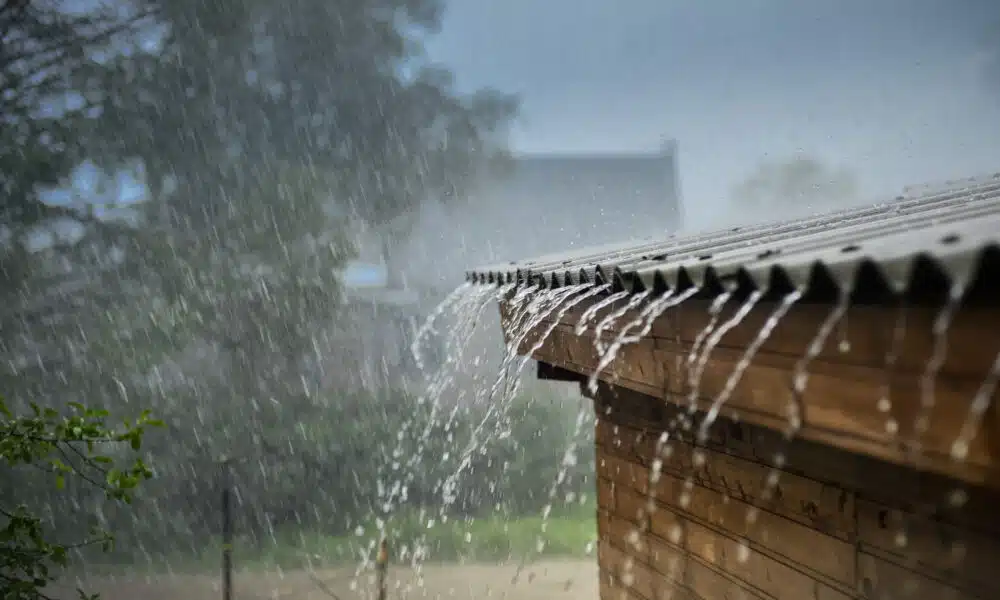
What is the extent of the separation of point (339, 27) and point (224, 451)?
9896 millimetres

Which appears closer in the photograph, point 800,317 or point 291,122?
point 800,317

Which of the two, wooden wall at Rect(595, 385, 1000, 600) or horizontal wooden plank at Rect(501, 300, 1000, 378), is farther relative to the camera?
wooden wall at Rect(595, 385, 1000, 600)

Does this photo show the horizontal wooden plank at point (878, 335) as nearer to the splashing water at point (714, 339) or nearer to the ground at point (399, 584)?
the splashing water at point (714, 339)

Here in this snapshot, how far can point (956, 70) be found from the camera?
50.2 meters

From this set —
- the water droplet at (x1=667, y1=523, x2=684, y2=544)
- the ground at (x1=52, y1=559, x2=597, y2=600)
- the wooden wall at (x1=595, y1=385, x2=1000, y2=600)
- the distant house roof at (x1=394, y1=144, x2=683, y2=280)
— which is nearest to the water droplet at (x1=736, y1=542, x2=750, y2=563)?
the wooden wall at (x1=595, y1=385, x2=1000, y2=600)

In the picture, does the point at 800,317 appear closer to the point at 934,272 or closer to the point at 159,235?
the point at 934,272

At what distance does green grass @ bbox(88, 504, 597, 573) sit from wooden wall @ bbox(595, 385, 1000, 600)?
10.8m

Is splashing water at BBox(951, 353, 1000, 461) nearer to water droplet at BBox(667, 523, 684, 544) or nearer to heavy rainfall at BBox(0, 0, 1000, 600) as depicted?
water droplet at BBox(667, 523, 684, 544)

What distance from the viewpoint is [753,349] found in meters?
1.73

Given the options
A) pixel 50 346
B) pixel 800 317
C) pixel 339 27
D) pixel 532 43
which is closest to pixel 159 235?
pixel 50 346

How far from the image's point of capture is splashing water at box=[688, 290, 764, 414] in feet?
5.50

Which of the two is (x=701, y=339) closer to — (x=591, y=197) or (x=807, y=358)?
(x=807, y=358)

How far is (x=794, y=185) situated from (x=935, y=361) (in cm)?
4119

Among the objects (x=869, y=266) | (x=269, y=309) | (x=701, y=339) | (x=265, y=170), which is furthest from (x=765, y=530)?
(x=265, y=170)
